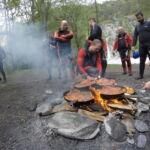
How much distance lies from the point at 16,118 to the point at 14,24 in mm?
18567

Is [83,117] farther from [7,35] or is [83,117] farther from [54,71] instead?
[7,35]

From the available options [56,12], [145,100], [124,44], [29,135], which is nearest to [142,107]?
[145,100]

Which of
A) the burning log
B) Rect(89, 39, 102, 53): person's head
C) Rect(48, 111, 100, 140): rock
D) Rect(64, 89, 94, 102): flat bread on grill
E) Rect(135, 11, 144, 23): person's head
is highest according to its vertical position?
→ Rect(135, 11, 144, 23): person's head

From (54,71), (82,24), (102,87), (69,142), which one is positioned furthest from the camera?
(82,24)

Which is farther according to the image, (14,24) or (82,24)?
(82,24)

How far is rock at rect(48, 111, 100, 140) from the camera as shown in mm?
5473

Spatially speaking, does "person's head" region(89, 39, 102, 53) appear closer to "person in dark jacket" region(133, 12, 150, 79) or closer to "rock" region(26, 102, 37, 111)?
"rock" region(26, 102, 37, 111)

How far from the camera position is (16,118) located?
21.1ft

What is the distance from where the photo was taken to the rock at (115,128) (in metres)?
5.45

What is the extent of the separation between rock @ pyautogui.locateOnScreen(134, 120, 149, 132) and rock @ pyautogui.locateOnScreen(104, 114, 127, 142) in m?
0.26

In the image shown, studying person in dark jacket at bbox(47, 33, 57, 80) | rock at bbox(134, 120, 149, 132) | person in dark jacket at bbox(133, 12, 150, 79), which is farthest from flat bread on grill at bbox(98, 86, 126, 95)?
person in dark jacket at bbox(47, 33, 57, 80)

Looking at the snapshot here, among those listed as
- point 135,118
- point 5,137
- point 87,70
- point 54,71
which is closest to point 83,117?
point 135,118

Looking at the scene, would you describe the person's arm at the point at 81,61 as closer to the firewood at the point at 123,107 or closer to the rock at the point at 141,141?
the firewood at the point at 123,107

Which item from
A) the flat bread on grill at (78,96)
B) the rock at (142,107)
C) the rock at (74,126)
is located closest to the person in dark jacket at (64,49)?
the flat bread on grill at (78,96)
